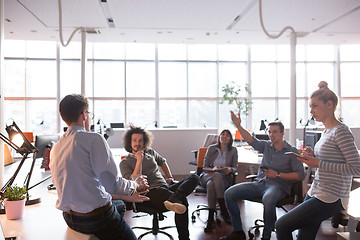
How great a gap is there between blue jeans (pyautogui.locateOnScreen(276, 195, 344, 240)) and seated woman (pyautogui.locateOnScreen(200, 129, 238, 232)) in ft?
4.74

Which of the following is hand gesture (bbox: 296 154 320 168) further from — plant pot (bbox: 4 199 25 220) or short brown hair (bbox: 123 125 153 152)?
plant pot (bbox: 4 199 25 220)

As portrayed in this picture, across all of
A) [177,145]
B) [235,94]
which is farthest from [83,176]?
[235,94]

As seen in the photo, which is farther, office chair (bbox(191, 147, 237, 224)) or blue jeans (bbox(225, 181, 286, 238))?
office chair (bbox(191, 147, 237, 224))

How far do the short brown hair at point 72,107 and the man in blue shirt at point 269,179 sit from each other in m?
1.88

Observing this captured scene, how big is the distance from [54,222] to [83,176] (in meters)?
0.58

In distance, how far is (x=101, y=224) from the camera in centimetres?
165

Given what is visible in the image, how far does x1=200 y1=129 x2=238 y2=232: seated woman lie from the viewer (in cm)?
366

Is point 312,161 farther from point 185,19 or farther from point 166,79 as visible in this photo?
point 166,79

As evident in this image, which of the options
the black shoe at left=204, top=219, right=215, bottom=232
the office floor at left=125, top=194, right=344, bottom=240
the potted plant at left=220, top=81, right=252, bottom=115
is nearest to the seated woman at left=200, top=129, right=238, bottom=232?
the black shoe at left=204, top=219, right=215, bottom=232

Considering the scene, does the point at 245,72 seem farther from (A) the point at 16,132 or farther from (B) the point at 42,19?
(A) the point at 16,132

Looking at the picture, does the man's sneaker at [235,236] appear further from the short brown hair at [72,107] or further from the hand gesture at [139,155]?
the short brown hair at [72,107]

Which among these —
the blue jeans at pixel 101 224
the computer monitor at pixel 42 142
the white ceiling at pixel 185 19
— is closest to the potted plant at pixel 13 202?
the blue jeans at pixel 101 224

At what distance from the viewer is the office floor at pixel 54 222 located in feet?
5.66

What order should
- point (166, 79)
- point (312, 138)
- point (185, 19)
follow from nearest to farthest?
point (312, 138), point (185, 19), point (166, 79)
